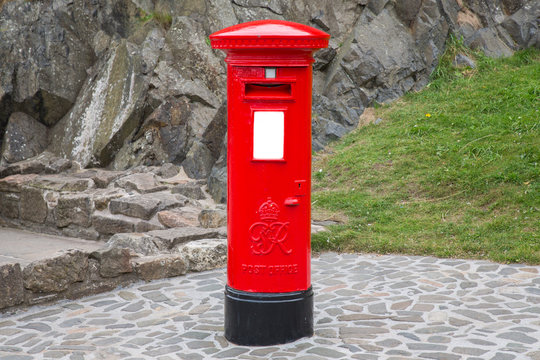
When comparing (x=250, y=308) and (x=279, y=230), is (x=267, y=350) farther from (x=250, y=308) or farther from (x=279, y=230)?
(x=279, y=230)

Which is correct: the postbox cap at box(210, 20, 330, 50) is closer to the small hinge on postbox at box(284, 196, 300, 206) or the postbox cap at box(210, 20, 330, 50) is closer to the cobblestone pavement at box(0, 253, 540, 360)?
the small hinge on postbox at box(284, 196, 300, 206)

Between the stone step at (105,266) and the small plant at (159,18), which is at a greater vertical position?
the small plant at (159,18)

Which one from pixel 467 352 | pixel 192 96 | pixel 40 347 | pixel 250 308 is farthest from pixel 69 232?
pixel 467 352

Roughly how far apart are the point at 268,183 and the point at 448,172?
4679mm

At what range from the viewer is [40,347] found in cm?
435

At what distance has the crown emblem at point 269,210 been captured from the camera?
4.21 meters

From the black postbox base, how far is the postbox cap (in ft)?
5.02

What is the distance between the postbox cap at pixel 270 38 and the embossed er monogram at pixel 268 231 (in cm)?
94

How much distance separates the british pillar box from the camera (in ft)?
13.5

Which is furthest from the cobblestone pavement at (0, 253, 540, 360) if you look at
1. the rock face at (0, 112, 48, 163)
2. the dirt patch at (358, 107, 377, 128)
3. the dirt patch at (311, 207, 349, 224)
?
the rock face at (0, 112, 48, 163)

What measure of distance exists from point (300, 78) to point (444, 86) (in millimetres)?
7497

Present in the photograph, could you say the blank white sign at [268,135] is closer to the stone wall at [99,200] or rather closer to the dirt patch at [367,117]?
the stone wall at [99,200]

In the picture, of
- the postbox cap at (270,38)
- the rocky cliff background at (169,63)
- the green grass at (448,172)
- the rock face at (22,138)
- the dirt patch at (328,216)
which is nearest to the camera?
the postbox cap at (270,38)

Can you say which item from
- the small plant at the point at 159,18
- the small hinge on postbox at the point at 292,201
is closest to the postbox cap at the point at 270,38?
the small hinge on postbox at the point at 292,201
